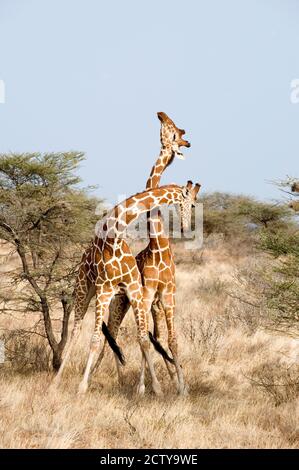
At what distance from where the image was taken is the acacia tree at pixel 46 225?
326 inches

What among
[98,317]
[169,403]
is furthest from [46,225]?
[169,403]

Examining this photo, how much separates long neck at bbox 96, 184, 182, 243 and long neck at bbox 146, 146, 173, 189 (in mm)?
535

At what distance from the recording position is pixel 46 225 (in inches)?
343

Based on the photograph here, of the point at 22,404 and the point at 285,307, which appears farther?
the point at 285,307

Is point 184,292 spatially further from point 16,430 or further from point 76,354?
point 16,430

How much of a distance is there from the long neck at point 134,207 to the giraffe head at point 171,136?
2.27ft

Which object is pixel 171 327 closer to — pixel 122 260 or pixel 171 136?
pixel 122 260

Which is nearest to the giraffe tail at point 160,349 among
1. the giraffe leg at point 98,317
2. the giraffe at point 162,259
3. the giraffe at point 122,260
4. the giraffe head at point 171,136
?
the giraffe at point 162,259

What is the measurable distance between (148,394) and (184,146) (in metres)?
3.13

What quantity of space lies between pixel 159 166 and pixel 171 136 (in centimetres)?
40

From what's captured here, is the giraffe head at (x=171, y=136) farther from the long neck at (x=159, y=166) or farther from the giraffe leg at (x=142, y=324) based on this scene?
the giraffe leg at (x=142, y=324)

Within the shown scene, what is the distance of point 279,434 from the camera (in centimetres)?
611

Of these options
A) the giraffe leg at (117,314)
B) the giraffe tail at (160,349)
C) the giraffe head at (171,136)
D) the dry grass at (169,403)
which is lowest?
the dry grass at (169,403)

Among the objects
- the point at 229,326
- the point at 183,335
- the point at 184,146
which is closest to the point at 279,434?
the point at 184,146
